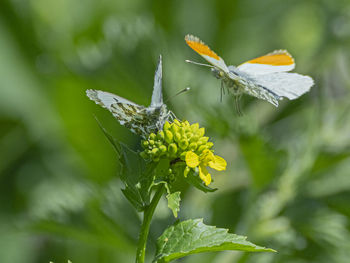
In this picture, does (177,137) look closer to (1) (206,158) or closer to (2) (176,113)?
(1) (206,158)

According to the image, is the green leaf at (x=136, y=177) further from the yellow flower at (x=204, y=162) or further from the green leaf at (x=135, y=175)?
the yellow flower at (x=204, y=162)

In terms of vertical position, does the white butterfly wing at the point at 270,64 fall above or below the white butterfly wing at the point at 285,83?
above

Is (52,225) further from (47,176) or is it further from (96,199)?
A: (47,176)

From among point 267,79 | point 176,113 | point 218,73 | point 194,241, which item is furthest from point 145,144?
point 176,113

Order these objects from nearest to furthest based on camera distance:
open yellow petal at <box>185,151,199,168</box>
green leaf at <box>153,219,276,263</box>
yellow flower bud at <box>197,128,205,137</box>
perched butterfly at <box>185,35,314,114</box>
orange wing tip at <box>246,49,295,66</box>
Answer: green leaf at <box>153,219,276,263</box> < open yellow petal at <box>185,151,199,168</box> < yellow flower bud at <box>197,128,205,137</box> < perched butterfly at <box>185,35,314,114</box> < orange wing tip at <box>246,49,295,66</box>

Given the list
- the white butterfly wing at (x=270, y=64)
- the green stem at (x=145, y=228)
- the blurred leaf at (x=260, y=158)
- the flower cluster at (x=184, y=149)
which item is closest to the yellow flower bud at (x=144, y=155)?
the flower cluster at (x=184, y=149)

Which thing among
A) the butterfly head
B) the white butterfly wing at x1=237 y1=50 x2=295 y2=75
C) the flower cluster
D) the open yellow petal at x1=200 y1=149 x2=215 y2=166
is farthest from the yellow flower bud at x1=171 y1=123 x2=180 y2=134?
the white butterfly wing at x1=237 y1=50 x2=295 y2=75

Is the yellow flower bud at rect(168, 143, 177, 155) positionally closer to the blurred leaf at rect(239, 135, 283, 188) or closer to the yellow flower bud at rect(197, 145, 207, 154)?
the yellow flower bud at rect(197, 145, 207, 154)
